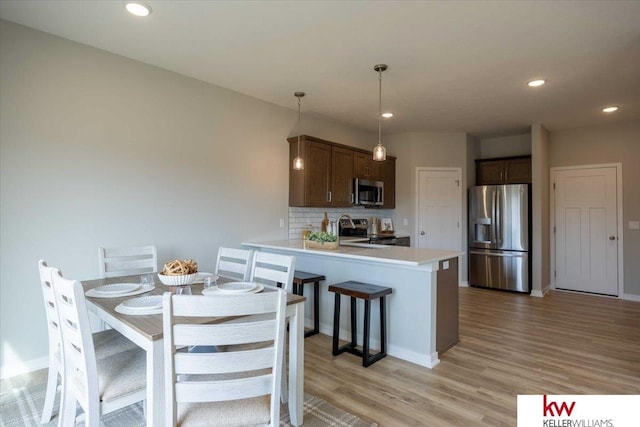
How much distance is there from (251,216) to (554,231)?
5016 mm

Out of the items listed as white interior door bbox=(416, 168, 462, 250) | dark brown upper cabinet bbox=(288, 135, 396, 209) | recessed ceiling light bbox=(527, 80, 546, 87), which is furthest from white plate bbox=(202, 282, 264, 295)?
white interior door bbox=(416, 168, 462, 250)

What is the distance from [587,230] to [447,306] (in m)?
3.93

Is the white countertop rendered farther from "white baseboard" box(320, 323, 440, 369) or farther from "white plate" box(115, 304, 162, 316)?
"white plate" box(115, 304, 162, 316)

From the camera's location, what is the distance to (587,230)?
5602 mm

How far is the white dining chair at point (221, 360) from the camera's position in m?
1.29

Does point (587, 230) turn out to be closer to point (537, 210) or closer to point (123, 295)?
point (537, 210)

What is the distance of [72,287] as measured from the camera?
1454 mm

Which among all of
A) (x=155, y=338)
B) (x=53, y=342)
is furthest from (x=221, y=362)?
(x=53, y=342)

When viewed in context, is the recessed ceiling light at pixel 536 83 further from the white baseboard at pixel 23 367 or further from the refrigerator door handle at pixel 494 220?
the white baseboard at pixel 23 367

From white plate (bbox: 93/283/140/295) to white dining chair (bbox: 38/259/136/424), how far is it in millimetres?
255

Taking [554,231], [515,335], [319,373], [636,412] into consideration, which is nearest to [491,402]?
[636,412]

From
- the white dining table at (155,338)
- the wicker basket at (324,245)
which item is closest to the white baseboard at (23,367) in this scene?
the white dining table at (155,338)

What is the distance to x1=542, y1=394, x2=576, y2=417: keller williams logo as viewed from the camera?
7.05 ft

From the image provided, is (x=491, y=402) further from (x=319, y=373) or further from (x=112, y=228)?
(x=112, y=228)
